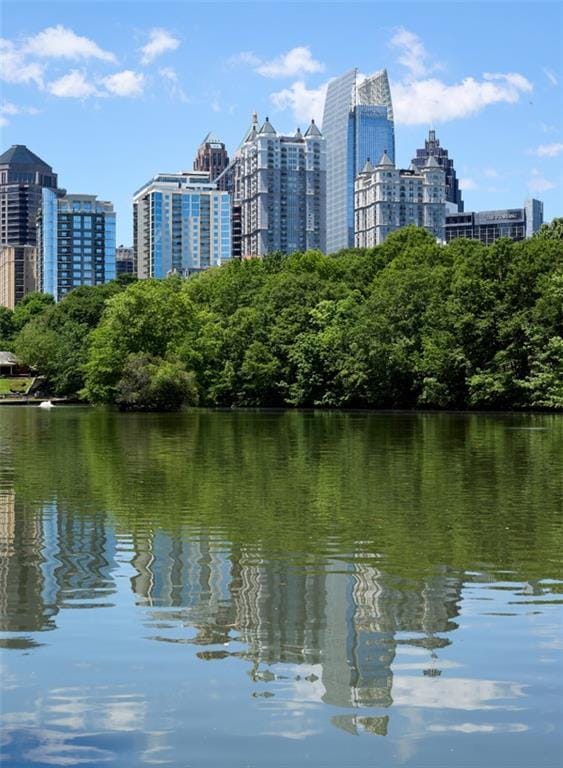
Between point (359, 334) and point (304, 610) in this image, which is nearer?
point (304, 610)

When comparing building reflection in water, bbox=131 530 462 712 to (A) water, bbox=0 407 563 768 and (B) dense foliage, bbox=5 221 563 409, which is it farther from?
(B) dense foliage, bbox=5 221 563 409

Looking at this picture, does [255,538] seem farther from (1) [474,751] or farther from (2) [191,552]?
(1) [474,751]

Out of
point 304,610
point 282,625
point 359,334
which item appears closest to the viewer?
point 282,625

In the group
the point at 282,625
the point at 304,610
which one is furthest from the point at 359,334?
the point at 282,625

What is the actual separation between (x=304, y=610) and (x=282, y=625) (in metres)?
0.61

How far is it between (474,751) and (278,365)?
253 ft

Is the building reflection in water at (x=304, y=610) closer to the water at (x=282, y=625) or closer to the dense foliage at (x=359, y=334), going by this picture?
the water at (x=282, y=625)

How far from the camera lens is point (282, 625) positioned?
898cm

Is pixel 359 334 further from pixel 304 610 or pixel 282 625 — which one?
pixel 282 625

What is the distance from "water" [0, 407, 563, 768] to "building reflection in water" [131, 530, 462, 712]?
31mm

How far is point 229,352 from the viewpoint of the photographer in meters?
85.0

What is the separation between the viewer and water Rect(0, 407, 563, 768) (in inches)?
252

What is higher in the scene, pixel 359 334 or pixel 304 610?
pixel 359 334

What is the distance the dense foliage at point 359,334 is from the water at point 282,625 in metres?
42.7
